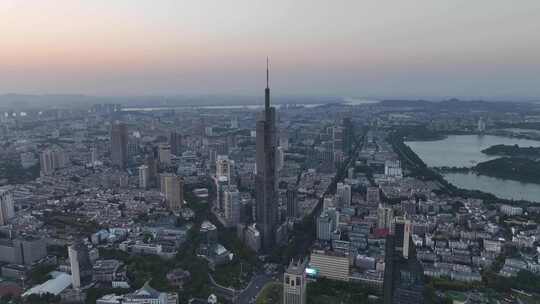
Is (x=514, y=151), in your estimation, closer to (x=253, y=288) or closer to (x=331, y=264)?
(x=331, y=264)

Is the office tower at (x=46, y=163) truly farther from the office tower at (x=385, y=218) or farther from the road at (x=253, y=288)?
the office tower at (x=385, y=218)

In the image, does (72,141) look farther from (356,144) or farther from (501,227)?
(501,227)

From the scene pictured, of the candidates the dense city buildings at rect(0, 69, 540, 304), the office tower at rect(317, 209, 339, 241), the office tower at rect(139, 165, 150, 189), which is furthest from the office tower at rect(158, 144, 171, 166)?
the office tower at rect(317, 209, 339, 241)

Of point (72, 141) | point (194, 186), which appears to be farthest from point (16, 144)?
point (194, 186)

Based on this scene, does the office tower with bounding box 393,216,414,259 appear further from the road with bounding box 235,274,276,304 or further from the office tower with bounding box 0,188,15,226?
the office tower with bounding box 0,188,15,226

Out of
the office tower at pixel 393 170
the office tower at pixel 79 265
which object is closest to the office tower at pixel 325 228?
the office tower at pixel 79 265
